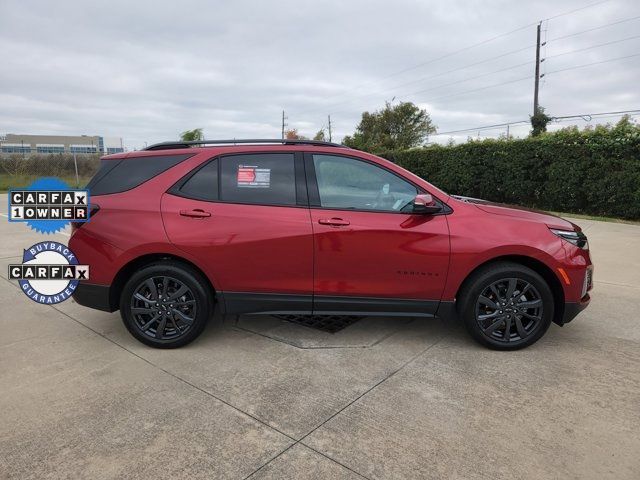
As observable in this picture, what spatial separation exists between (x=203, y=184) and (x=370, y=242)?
1.44m

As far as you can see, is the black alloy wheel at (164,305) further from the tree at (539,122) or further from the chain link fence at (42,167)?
the chain link fence at (42,167)

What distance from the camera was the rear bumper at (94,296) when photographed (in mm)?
3574

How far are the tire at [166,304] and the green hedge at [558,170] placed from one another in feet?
38.9

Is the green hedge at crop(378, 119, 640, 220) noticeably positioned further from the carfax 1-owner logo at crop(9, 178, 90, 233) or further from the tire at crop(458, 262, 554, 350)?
the carfax 1-owner logo at crop(9, 178, 90, 233)

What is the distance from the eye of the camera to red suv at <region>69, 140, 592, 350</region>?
3426 millimetres

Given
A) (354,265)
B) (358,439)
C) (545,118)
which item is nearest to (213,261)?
(354,265)

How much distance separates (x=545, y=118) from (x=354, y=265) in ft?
76.5

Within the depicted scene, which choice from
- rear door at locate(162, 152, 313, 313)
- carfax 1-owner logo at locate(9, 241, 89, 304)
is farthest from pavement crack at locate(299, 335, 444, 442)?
carfax 1-owner logo at locate(9, 241, 89, 304)

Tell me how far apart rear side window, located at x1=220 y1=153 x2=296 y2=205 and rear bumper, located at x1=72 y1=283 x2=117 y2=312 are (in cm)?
125

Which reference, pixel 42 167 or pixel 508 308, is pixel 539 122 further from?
pixel 42 167

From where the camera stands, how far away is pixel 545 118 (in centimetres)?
2267

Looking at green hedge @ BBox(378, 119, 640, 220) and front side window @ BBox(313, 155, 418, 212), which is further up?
green hedge @ BBox(378, 119, 640, 220)

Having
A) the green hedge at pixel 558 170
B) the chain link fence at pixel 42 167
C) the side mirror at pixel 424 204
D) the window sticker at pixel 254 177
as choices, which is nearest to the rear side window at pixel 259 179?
the window sticker at pixel 254 177

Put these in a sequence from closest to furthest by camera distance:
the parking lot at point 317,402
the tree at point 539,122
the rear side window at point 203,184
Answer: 1. the parking lot at point 317,402
2. the rear side window at point 203,184
3. the tree at point 539,122
